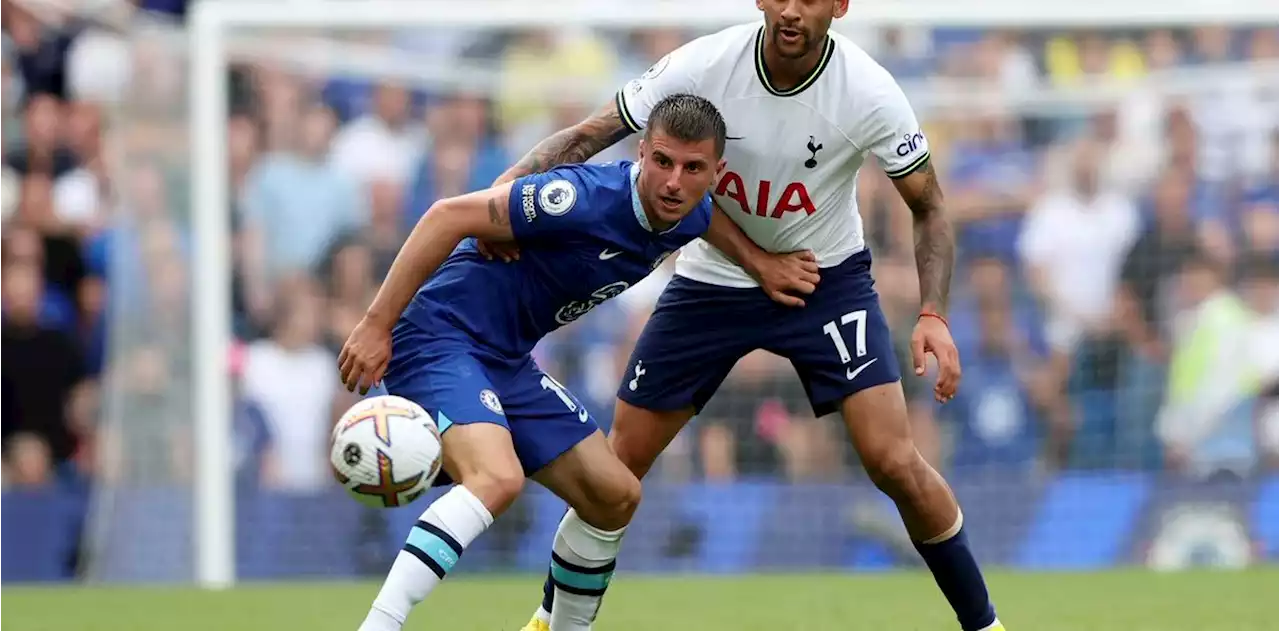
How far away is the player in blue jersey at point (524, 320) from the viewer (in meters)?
6.55

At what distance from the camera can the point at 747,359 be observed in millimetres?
14117

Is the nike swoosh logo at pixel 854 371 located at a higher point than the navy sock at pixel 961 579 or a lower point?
higher

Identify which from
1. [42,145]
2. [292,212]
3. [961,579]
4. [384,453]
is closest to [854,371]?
[961,579]

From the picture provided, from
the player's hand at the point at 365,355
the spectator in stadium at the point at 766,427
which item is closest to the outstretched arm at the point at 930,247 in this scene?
the player's hand at the point at 365,355

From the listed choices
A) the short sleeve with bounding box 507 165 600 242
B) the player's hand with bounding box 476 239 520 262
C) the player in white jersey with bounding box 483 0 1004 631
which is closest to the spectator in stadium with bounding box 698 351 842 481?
the player in white jersey with bounding box 483 0 1004 631

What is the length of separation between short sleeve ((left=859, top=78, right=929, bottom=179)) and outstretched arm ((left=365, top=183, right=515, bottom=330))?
141 cm

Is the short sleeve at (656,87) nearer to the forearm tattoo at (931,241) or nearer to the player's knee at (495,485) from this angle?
the forearm tattoo at (931,241)

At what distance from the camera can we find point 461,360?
6.83 m

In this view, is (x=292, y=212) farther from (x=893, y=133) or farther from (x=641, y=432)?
(x=893, y=133)

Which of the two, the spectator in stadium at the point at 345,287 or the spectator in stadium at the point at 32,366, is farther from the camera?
the spectator in stadium at the point at 32,366

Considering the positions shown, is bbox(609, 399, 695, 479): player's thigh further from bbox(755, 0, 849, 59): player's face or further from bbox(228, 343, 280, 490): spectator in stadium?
bbox(228, 343, 280, 490): spectator in stadium

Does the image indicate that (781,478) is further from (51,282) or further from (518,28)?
(51,282)

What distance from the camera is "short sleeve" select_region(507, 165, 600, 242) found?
672 centimetres

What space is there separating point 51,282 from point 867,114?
343 inches
